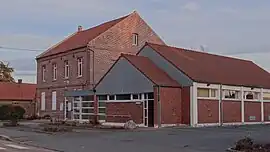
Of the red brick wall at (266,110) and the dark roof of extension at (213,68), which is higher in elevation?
the dark roof of extension at (213,68)

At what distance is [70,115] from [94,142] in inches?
986

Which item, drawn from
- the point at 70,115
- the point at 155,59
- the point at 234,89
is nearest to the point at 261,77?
the point at 234,89

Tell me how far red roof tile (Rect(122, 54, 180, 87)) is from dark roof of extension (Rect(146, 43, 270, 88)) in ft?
3.87

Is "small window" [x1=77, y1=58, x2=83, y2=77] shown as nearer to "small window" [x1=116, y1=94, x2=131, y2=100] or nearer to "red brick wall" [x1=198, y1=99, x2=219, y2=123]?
"small window" [x1=116, y1=94, x2=131, y2=100]

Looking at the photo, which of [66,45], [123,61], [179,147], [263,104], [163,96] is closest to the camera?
[179,147]

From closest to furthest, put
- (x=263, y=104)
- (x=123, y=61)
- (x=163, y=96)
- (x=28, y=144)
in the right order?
(x=28, y=144)
(x=163, y=96)
(x=123, y=61)
(x=263, y=104)

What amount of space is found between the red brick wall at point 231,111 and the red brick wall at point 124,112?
748 centimetres

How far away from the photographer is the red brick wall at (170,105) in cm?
3528

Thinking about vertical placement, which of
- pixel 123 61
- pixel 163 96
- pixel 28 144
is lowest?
pixel 28 144

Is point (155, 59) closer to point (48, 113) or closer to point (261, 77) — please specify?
point (261, 77)

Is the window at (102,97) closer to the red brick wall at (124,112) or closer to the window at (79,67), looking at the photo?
the red brick wall at (124,112)

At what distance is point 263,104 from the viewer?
143ft

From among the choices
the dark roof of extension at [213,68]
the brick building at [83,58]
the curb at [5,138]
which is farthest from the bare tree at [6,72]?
the curb at [5,138]

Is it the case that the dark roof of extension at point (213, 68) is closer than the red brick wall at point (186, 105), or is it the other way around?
the red brick wall at point (186, 105)
